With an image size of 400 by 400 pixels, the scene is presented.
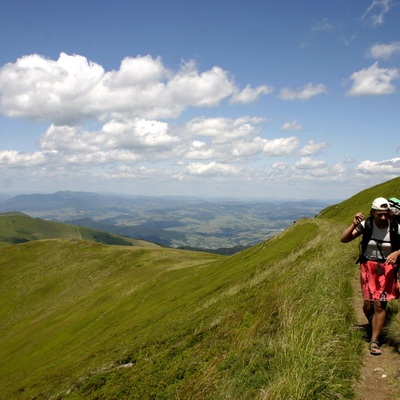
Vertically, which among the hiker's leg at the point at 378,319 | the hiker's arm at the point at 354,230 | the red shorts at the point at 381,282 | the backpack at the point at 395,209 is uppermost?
the backpack at the point at 395,209

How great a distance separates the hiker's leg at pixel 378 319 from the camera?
10.3 m

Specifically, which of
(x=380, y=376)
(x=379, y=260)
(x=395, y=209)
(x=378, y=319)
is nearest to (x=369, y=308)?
(x=378, y=319)

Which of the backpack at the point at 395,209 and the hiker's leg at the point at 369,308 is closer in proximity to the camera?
the hiker's leg at the point at 369,308

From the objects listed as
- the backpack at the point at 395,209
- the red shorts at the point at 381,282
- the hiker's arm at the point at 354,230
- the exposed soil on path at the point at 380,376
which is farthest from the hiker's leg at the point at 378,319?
the backpack at the point at 395,209

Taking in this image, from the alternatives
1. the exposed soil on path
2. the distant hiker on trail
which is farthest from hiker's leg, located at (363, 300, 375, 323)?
the exposed soil on path

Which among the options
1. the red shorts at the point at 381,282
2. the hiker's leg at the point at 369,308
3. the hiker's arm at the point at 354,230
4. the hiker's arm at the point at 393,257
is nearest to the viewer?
the hiker's arm at the point at 393,257

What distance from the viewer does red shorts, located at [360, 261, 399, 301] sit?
422 inches

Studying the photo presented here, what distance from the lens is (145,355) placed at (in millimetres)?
18281

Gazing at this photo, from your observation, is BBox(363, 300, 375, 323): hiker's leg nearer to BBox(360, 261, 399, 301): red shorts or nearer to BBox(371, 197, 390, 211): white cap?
BBox(360, 261, 399, 301): red shorts

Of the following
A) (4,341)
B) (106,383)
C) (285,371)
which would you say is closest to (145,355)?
(106,383)

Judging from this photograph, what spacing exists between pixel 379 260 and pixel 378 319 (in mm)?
1839

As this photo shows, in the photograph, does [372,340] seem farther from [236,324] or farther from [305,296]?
[236,324]

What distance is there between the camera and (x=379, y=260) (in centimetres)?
1093

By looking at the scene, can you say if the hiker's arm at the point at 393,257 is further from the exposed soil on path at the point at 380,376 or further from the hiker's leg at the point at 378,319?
the exposed soil on path at the point at 380,376
